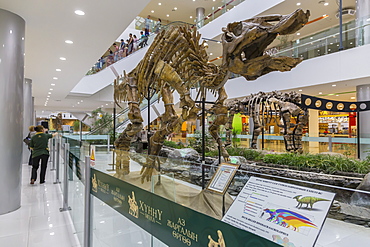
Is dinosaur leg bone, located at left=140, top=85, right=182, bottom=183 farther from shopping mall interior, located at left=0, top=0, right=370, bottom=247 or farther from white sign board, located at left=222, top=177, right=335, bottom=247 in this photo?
white sign board, located at left=222, top=177, right=335, bottom=247

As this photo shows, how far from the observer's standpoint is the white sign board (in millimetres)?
818

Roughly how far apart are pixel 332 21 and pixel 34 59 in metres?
12.9

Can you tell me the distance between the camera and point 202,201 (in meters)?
1.47

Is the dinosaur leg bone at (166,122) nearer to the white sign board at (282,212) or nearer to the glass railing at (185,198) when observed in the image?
the glass railing at (185,198)

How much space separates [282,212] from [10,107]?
4702mm

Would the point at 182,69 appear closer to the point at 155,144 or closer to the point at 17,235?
the point at 155,144

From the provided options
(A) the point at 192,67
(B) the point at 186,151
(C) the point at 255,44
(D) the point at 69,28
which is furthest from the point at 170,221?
(B) the point at 186,151

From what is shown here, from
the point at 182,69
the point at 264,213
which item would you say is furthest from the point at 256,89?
the point at 264,213

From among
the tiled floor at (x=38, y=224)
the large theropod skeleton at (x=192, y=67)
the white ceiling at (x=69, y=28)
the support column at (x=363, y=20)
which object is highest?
the support column at (x=363, y=20)

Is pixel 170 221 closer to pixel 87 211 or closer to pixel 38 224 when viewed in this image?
pixel 87 211

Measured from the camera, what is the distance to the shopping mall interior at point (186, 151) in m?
1.02

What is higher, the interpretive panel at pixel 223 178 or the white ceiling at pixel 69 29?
the white ceiling at pixel 69 29

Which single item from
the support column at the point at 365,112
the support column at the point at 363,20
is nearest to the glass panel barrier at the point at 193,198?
the support column at the point at 363,20

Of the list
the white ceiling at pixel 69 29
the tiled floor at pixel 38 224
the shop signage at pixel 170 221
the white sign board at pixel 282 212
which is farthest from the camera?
the white ceiling at pixel 69 29
